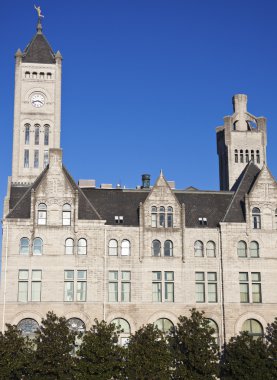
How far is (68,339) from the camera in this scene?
67.8 meters

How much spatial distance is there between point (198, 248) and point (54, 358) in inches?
925

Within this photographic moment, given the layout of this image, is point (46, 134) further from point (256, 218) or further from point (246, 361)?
point (246, 361)

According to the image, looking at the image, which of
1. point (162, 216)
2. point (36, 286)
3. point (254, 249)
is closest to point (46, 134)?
point (162, 216)

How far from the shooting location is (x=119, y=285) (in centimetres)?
7988

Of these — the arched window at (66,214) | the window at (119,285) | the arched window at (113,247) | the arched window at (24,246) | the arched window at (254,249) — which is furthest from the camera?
the arched window at (254,249)

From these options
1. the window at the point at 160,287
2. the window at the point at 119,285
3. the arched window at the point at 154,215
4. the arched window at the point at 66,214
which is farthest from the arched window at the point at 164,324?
the arched window at the point at 66,214

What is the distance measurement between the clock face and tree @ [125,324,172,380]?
61.4 meters

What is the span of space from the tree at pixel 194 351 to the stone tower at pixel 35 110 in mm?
51745

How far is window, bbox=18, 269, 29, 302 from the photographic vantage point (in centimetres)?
7781

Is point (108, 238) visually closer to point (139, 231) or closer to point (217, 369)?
point (139, 231)

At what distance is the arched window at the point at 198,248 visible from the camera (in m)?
82.6

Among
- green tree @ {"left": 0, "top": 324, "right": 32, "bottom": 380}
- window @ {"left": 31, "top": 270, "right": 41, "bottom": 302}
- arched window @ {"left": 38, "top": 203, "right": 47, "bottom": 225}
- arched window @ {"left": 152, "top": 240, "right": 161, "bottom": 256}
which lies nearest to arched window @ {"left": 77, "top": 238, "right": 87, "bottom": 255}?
arched window @ {"left": 38, "top": 203, "right": 47, "bottom": 225}

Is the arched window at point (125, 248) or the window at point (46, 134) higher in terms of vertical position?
the window at point (46, 134)

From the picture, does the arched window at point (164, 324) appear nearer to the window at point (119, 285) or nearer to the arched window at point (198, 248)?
the window at point (119, 285)
